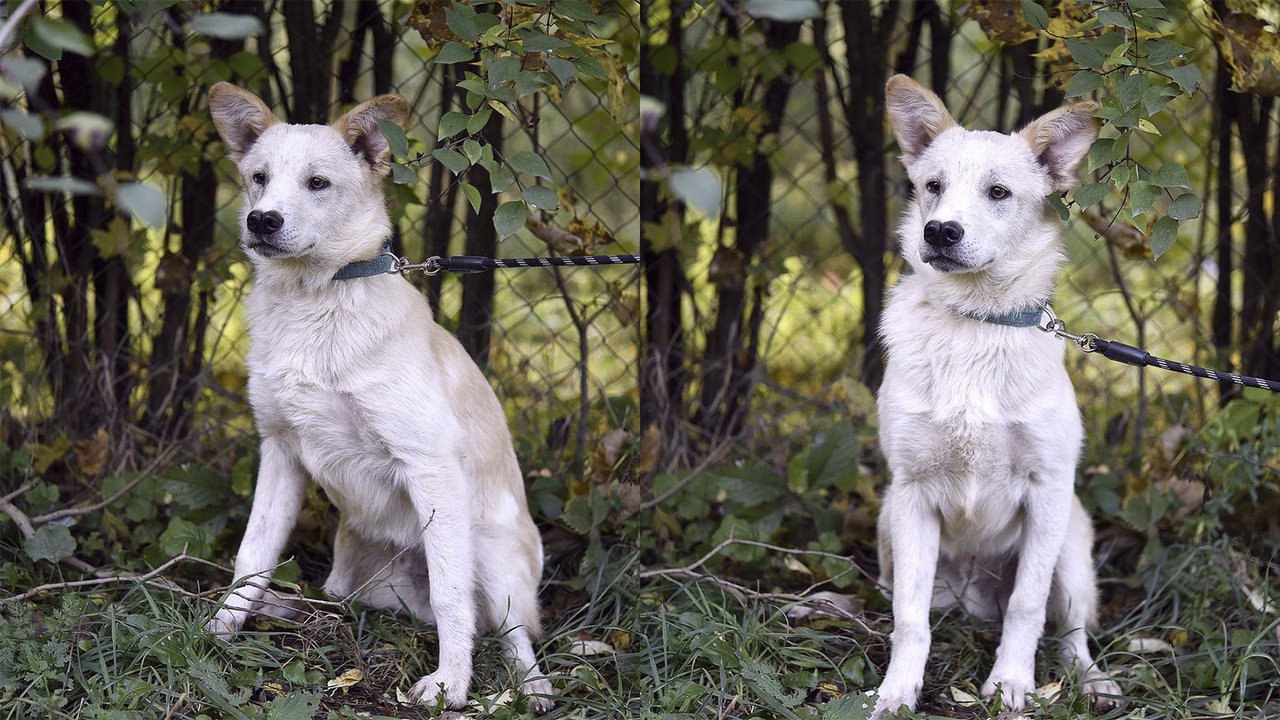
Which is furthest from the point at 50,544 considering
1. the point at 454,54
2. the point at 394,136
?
the point at 454,54

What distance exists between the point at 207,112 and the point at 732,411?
78.2 inches

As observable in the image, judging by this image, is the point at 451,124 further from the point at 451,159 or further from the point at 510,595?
the point at 510,595

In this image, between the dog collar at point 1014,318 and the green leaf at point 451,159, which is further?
the dog collar at point 1014,318

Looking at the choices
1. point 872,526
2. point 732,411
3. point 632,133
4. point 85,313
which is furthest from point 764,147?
point 85,313

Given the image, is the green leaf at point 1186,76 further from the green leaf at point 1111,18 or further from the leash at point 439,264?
the leash at point 439,264

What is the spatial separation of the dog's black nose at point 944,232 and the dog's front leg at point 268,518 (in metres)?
1.62

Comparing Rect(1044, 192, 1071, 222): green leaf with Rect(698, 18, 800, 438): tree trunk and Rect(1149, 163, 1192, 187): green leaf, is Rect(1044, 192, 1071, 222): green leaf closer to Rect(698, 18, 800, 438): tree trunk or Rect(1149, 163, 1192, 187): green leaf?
Rect(1149, 163, 1192, 187): green leaf

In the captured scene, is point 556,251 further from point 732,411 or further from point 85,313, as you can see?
point 85,313

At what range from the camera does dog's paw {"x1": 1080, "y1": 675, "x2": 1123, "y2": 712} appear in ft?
9.33

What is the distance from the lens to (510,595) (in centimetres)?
287

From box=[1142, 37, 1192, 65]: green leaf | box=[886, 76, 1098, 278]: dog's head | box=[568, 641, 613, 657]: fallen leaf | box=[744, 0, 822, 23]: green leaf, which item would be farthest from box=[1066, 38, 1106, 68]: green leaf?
box=[568, 641, 613, 657]: fallen leaf

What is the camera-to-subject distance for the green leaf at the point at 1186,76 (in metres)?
2.47

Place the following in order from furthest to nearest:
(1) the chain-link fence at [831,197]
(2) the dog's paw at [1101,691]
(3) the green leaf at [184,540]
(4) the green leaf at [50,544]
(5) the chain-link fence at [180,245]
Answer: (1) the chain-link fence at [831,197] < (5) the chain-link fence at [180,245] < (3) the green leaf at [184,540] < (4) the green leaf at [50,544] < (2) the dog's paw at [1101,691]

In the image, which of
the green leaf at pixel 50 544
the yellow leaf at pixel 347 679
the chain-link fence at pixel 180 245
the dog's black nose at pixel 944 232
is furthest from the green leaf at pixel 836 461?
the green leaf at pixel 50 544
